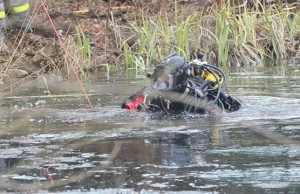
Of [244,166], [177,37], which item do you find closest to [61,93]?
[177,37]

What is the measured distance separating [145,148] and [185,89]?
1.85 metres

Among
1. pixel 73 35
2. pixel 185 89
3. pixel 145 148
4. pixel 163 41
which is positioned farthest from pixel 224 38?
pixel 145 148

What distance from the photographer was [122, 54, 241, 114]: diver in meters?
7.43

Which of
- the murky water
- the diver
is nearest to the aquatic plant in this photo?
the murky water

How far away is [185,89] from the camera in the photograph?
24.4ft

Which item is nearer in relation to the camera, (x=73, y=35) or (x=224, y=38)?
(x=224, y=38)

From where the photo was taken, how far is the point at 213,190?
4.28m

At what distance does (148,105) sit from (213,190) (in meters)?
3.56

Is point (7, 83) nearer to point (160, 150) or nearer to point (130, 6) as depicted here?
point (160, 150)

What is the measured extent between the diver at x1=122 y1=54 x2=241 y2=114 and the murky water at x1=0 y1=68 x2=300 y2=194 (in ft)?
0.51

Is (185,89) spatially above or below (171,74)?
below

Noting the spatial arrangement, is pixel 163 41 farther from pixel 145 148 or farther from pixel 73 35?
pixel 145 148

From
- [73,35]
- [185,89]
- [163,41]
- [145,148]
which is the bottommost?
[145,148]

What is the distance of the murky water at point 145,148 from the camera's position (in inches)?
177
